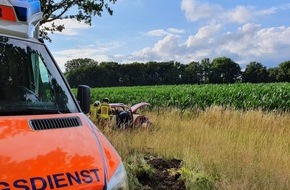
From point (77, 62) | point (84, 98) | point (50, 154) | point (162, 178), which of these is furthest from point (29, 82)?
point (77, 62)

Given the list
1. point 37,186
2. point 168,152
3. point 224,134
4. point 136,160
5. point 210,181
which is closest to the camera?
point 37,186

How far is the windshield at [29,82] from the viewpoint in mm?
3666

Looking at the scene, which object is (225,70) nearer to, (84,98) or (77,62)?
(77,62)

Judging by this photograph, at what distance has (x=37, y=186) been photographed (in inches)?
103

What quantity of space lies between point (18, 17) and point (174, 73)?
63.6 metres

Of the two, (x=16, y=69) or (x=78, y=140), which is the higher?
(x=16, y=69)

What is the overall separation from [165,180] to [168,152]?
1.52m

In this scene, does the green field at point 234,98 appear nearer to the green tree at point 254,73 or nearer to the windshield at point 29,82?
the windshield at point 29,82

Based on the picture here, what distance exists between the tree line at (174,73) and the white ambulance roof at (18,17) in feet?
178

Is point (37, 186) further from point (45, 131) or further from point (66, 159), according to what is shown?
point (45, 131)

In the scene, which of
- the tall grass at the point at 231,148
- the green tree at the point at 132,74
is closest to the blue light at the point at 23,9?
the tall grass at the point at 231,148

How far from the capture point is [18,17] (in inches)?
155

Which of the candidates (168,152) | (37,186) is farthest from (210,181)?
(37,186)

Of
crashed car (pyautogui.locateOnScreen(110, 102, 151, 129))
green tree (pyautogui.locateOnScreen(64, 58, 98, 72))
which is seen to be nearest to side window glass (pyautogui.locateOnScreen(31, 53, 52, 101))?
crashed car (pyautogui.locateOnScreen(110, 102, 151, 129))
